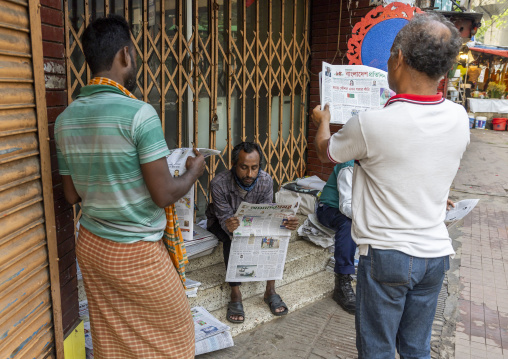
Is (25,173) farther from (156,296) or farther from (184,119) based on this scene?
(184,119)

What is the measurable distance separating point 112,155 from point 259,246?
181 centimetres

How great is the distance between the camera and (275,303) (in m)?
3.52

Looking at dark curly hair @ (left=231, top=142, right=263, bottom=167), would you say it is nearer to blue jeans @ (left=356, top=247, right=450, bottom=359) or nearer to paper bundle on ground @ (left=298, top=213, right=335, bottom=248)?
paper bundle on ground @ (left=298, top=213, right=335, bottom=248)

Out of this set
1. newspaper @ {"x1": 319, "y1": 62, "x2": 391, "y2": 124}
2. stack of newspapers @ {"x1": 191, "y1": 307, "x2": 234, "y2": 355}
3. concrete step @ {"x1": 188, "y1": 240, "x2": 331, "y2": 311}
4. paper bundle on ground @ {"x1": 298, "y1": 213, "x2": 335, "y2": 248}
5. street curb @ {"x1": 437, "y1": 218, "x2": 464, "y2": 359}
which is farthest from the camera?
paper bundle on ground @ {"x1": 298, "y1": 213, "x2": 335, "y2": 248}


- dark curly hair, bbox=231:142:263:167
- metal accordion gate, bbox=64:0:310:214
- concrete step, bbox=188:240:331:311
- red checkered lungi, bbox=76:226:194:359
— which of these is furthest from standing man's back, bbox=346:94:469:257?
metal accordion gate, bbox=64:0:310:214

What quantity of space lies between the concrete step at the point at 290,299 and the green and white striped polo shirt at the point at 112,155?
5.53ft

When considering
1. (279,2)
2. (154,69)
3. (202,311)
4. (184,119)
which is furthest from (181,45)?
(202,311)

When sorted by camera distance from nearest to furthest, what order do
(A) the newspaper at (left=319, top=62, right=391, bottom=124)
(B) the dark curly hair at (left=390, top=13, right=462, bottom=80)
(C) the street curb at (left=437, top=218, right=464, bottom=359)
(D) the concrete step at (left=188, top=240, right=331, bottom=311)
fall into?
(B) the dark curly hair at (left=390, top=13, right=462, bottom=80) → (A) the newspaper at (left=319, top=62, right=391, bottom=124) → (C) the street curb at (left=437, top=218, right=464, bottom=359) → (D) the concrete step at (left=188, top=240, right=331, bottom=311)

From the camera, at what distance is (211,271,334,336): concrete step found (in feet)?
11.1

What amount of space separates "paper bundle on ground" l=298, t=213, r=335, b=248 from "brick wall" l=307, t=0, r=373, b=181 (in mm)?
1048

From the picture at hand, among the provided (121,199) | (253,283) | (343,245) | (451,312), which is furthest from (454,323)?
(121,199)

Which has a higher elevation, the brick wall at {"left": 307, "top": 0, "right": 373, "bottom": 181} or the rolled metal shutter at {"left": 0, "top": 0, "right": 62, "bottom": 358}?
the brick wall at {"left": 307, "top": 0, "right": 373, "bottom": 181}

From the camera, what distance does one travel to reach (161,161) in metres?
1.79

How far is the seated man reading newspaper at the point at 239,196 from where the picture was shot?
328 centimetres
